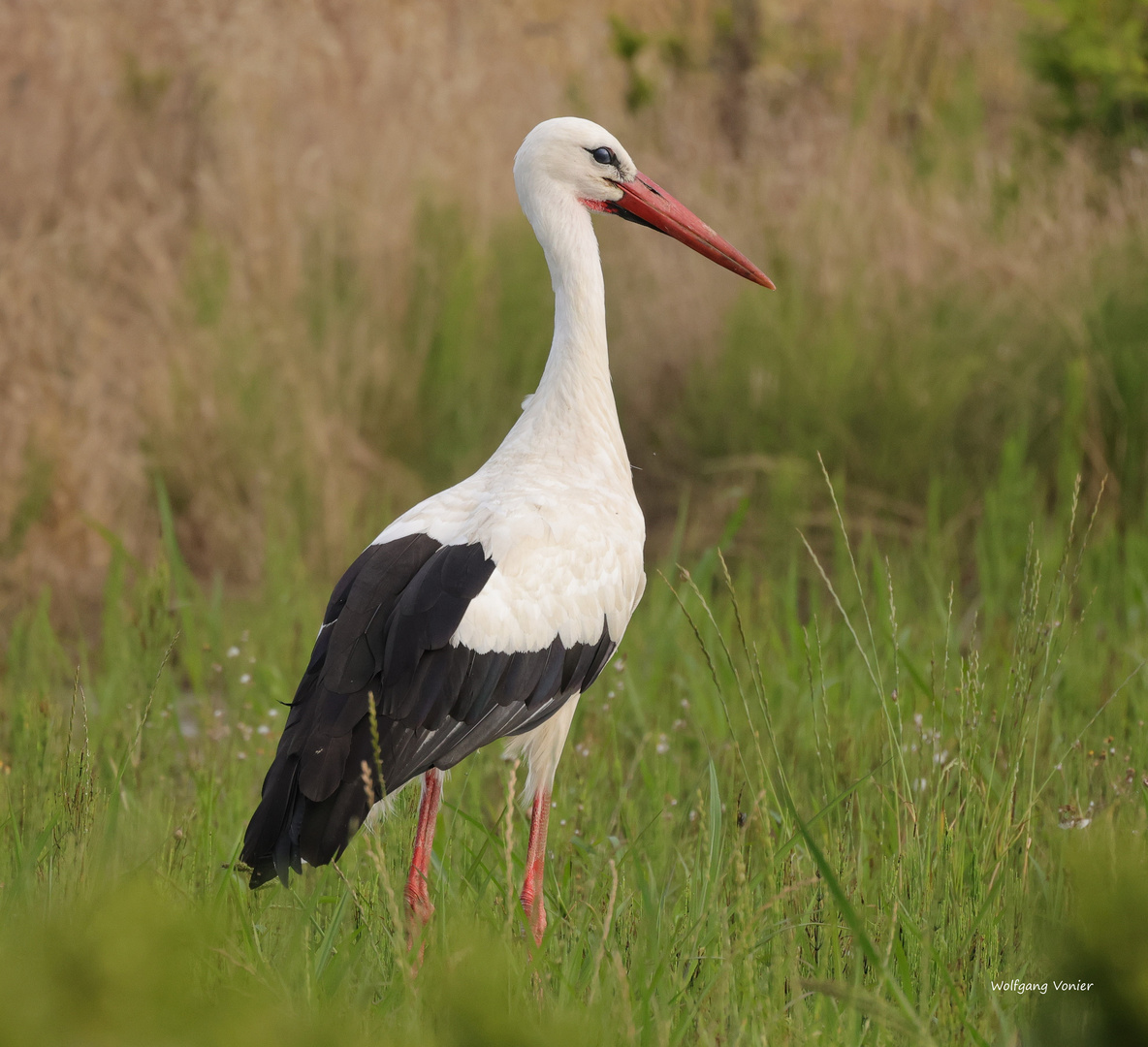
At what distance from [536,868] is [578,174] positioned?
5.79 feet

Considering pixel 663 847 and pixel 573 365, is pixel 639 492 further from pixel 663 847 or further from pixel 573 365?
pixel 663 847

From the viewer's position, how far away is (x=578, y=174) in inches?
140

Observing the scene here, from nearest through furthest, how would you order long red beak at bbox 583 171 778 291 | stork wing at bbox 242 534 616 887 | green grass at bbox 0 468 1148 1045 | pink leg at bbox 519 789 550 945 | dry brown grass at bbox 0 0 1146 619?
green grass at bbox 0 468 1148 1045, stork wing at bbox 242 534 616 887, pink leg at bbox 519 789 550 945, long red beak at bbox 583 171 778 291, dry brown grass at bbox 0 0 1146 619

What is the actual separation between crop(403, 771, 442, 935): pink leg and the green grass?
0.14 ft

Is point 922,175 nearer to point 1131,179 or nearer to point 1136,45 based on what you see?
point 1136,45

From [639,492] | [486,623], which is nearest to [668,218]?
[486,623]

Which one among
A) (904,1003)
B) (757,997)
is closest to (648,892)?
(757,997)

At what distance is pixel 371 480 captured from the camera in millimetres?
6008

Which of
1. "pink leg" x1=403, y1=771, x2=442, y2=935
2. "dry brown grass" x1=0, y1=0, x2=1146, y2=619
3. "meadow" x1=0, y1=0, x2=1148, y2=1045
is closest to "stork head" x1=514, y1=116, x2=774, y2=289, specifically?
"meadow" x1=0, y1=0, x2=1148, y2=1045

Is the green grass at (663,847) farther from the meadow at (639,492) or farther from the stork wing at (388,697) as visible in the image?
the stork wing at (388,697)

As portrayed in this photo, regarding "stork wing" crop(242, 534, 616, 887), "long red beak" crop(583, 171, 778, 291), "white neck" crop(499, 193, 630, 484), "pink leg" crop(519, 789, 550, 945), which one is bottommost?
"pink leg" crop(519, 789, 550, 945)

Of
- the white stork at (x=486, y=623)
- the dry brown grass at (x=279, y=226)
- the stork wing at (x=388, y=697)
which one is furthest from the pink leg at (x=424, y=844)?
the dry brown grass at (x=279, y=226)

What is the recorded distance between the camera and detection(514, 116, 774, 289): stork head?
3518 mm

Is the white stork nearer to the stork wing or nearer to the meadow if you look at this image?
the stork wing
